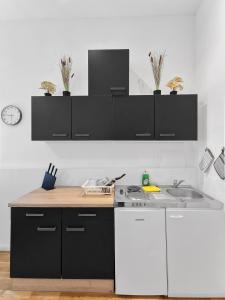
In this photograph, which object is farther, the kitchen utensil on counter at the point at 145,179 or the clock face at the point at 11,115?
the clock face at the point at 11,115

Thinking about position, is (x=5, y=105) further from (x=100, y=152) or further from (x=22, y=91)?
(x=100, y=152)

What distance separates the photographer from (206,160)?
2514 millimetres

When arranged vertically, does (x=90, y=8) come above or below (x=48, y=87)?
above

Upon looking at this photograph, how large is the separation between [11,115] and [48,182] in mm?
970

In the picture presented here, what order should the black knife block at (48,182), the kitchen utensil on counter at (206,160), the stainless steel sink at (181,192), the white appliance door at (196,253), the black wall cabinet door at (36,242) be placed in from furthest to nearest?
the black knife block at (48,182)
the stainless steel sink at (181,192)
the kitchen utensil on counter at (206,160)
the black wall cabinet door at (36,242)
the white appliance door at (196,253)

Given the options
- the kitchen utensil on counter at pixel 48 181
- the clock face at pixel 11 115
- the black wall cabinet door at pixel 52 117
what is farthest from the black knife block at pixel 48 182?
the clock face at pixel 11 115

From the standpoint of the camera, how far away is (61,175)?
117 inches

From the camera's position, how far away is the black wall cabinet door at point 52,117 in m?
2.62

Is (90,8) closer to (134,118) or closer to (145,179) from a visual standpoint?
(134,118)

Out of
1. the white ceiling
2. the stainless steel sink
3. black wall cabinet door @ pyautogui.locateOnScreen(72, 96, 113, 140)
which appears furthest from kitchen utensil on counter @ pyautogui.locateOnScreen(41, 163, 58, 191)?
the white ceiling

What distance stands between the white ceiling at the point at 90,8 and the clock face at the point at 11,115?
3.62 ft

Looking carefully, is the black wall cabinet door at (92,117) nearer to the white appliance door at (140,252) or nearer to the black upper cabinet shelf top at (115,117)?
the black upper cabinet shelf top at (115,117)

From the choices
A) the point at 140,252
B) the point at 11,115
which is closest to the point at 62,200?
the point at 140,252

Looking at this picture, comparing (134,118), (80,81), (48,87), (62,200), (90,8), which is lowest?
(62,200)
